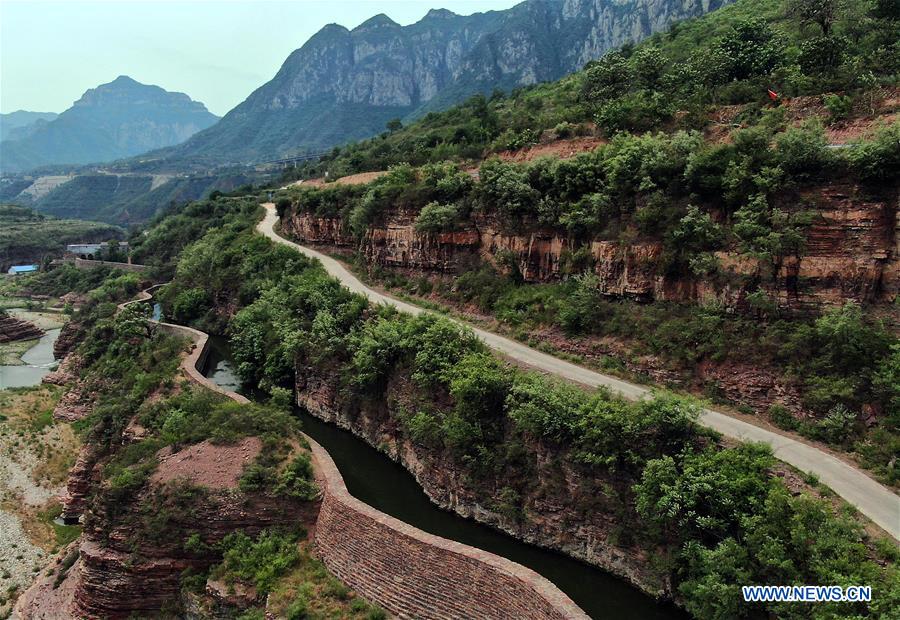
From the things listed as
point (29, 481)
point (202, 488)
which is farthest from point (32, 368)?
point (202, 488)

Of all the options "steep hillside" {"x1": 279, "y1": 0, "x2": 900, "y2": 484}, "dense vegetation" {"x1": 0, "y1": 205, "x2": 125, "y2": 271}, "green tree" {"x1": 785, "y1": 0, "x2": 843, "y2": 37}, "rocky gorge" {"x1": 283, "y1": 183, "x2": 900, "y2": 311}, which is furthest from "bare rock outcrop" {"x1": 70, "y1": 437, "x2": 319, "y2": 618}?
"dense vegetation" {"x1": 0, "y1": 205, "x2": 125, "y2": 271}

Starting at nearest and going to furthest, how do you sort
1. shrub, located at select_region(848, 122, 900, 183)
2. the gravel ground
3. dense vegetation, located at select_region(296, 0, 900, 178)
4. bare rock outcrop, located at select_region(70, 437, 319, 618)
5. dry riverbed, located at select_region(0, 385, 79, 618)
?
shrub, located at select_region(848, 122, 900, 183)
bare rock outcrop, located at select_region(70, 437, 319, 618)
the gravel ground
dry riverbed, located at select_region(0, 385, 79, 618)
dense vegetation, located at select_region(296, 0, 900, 178)

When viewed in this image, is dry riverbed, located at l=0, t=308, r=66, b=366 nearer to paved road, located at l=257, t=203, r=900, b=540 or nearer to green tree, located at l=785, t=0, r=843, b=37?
paved road, located at l=257, t=203, r=900, b=540

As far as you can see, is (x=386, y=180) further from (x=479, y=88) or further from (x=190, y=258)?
Result: (x=479, y=88)

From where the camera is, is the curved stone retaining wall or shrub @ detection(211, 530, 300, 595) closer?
the curved stone retaining wall

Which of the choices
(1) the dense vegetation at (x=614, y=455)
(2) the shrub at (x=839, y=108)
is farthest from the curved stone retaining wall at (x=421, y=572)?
(2) the shrub at (x=839, y=108)

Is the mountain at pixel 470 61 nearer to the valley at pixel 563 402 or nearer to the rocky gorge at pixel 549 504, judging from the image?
the valley at pixel 563 402
